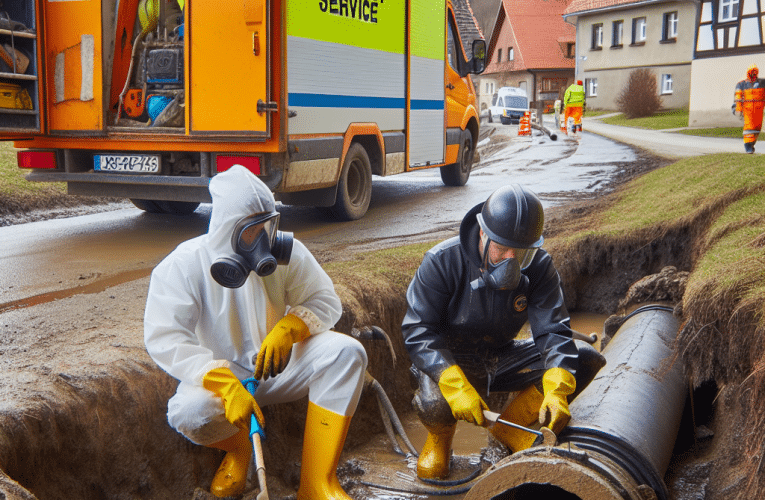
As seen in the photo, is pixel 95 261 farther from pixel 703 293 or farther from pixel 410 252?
pixel 703 293

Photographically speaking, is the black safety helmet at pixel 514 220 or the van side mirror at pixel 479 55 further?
the van side mirror at pixel 479 55

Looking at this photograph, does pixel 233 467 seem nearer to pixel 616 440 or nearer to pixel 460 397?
pixel 460 397

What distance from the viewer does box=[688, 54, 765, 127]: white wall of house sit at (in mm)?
25797

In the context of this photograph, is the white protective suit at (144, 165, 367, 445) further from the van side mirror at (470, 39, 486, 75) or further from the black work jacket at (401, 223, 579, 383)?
the van side mirror at (470, 39, 486, 75)

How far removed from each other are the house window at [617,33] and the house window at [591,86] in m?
2.25

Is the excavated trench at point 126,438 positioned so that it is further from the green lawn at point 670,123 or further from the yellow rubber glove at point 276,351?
the green lawn at point 670,123

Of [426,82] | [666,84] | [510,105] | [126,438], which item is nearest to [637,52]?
[666,84]

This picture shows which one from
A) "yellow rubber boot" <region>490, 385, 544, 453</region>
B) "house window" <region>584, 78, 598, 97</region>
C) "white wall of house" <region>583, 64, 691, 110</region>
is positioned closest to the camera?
"yellow rubber boot" <region>490, 385, 544, 453</region>

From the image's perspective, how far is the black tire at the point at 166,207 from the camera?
9422 millimetres

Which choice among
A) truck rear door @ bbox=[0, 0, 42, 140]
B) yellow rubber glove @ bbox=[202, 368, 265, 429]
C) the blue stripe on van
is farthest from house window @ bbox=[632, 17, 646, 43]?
yellow rubber glove @ bbox=[202, 368, 265, 429]

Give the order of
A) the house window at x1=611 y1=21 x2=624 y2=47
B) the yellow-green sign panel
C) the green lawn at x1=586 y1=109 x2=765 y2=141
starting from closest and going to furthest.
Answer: the yellow-green sign panel → the green lawn at x1=586 y1=109 x2=765 y2=141 → the house window at x1=611 y1=21 x2=624 y2=47

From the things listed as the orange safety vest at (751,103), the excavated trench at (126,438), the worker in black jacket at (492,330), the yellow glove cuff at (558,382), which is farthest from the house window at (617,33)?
the yellow glove cuff at (558,382)

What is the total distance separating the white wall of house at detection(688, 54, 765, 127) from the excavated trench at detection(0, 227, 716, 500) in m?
23.9

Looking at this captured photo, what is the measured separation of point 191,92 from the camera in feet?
23.2
